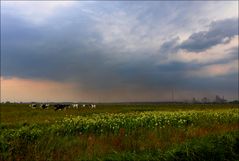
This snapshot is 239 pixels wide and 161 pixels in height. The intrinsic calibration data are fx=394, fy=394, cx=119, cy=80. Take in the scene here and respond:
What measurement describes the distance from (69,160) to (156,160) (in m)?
2.92

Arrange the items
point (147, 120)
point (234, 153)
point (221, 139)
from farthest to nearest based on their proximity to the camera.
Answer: point (147, 120), point (221, 139), point (234, 153)

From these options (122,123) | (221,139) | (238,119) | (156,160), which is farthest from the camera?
(238,119)

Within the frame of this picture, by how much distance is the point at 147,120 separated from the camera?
28438mm

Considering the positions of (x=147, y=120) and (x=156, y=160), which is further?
(x=147, y=120)

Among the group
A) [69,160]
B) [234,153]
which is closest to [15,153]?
[69,160]

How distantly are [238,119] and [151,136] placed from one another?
15.5m

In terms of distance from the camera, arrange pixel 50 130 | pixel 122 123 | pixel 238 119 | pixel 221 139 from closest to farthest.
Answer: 1. pixel 221 139
2. pixel 50 130
3. pixel 122 123
4. pixel 238 119

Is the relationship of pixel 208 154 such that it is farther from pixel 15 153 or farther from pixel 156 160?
pixel 15 153

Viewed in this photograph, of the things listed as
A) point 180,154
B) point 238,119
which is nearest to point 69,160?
point 180,154

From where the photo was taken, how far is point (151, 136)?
2042cm

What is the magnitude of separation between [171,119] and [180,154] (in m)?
16.1

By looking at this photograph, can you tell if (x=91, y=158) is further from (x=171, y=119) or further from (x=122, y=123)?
(x=171, y=119)

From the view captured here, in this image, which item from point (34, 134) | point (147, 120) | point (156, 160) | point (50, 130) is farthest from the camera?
point (147, 120)

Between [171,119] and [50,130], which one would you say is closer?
[50,130]
